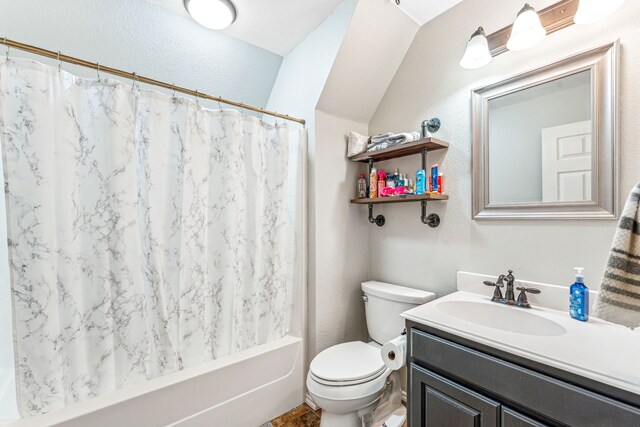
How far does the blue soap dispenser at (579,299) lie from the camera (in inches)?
41.8

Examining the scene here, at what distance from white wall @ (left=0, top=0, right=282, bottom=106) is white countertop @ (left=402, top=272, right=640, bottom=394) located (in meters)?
1.84

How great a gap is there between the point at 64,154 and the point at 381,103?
1755mm

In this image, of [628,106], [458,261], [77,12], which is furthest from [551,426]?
[77,12]

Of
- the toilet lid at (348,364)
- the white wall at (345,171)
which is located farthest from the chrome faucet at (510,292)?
the white wall at (345,171)

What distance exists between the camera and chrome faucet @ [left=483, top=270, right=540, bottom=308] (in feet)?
4.04

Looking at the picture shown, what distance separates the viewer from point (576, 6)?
3.73 feet

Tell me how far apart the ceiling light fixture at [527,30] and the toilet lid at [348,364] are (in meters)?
1.63

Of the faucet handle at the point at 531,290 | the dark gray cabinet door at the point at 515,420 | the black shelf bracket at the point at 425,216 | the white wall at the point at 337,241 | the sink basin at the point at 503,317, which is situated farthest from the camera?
the white wall at the point at 337,241

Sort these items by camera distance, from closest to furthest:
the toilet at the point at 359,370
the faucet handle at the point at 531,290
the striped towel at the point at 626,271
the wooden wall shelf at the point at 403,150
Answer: the striped towel at the point at 626,271
the faucet handle at the point at 531,290
the toilet at the point at 359,370
the wooden wall shelf at the point at 403,150

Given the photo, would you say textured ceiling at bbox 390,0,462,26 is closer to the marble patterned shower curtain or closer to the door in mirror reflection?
the door in mirror reflection

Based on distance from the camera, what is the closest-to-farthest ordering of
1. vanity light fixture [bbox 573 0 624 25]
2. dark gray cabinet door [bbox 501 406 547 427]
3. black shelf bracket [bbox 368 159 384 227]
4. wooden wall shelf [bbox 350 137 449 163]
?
dark gray cabinet door [bbox 501 406 547 427] < vanity light fixture [bbox 573 0 624 25] < wooden wall shelf [bbox 350 137 449 163] < black shelf bracket [bbox 368 159 384 227]

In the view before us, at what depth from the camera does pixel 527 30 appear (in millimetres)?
1168

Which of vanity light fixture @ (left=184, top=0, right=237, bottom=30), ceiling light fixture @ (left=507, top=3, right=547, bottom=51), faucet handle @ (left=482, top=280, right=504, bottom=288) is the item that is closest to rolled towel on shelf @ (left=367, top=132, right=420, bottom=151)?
ceiling light fixture @ (left=507, top=3, right=547, bottom=51)

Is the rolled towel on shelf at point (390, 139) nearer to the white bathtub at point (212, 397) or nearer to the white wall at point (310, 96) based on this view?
the white wall at point (310, 96)
